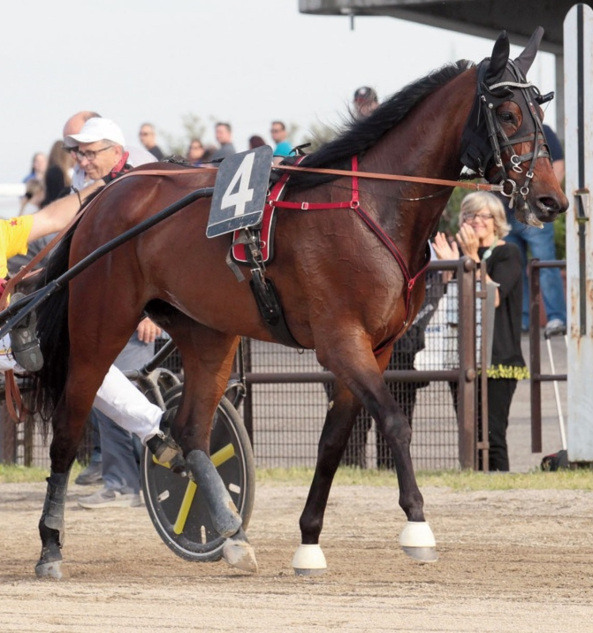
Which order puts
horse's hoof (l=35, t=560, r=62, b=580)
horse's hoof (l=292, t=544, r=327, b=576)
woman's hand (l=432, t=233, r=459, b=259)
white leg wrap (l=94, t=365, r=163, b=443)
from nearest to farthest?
horse's hoof (l=292, t=544, r=327, b=576), horse's hoof (l=35, t=560, r=62, b=580), white leg wrap (l=94, t=365, r=163, b=443), woman's hand (l=432, t=233, r=459, b=259)

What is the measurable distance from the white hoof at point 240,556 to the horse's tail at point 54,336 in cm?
129

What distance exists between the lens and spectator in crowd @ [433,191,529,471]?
9.10 m

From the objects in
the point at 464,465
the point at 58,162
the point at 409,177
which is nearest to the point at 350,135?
the point at 409,177

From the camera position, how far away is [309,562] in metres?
5.73

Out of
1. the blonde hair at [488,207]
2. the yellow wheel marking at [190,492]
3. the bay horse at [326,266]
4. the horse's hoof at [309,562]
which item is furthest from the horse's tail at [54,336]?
the blonde hair at [488,207]

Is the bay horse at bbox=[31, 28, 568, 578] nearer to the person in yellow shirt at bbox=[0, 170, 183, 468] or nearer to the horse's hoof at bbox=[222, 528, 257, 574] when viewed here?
the horse's hoof at bbox=[222, 528, 257, 574]

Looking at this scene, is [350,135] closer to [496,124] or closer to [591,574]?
[496,124]

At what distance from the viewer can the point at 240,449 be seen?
21.7 feet

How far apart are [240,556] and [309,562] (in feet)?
1.00

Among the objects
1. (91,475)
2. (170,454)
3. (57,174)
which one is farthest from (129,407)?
(57,174)

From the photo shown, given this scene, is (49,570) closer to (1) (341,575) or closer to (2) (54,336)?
(2) (54,336)

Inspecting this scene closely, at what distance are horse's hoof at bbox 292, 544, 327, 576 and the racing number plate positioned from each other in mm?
1349

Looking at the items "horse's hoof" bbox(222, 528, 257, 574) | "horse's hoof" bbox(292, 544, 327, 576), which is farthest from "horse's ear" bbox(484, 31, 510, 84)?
"horse's hoof" bbox(222, 528, 257, 574)

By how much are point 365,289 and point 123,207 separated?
1429mm
